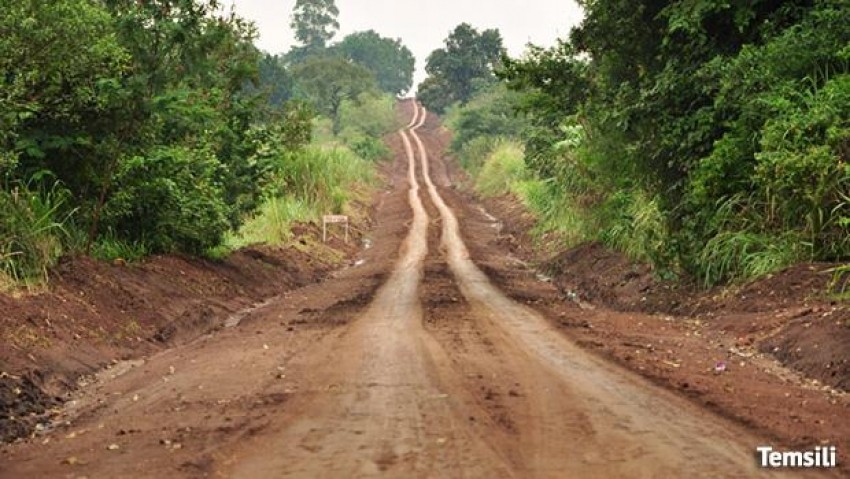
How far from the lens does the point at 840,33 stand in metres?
12.5

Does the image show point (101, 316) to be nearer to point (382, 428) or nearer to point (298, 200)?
point (382, 428)

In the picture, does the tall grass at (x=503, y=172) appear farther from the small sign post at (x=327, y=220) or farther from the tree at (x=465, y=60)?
the tree at (x=465, y=60)

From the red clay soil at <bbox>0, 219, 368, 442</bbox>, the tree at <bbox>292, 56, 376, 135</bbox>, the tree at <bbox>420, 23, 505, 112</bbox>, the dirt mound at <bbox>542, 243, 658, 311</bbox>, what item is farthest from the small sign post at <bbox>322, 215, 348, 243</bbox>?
the tree at <bbox>420, 23, 505, 112</bbox>

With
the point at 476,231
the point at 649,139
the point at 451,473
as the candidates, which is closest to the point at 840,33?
the point at 649,139

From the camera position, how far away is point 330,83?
8181 cm

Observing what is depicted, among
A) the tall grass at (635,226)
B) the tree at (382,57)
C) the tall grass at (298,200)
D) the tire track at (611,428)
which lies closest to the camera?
the tire track at (611,428)

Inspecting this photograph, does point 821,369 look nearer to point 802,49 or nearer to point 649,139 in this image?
point 802,49

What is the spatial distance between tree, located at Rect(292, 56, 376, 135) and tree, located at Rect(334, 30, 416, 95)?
6075cm

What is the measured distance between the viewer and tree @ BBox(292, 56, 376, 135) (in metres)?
80.2

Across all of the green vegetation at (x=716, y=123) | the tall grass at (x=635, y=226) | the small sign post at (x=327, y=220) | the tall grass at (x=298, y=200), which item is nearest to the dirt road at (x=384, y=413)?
the green vegetation at (x=716, y=123)

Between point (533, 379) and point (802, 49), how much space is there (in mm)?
7192

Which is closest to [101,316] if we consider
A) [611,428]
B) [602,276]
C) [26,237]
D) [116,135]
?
[26,237]

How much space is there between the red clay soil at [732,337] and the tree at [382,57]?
434ft

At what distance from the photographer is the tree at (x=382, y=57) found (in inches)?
5842
